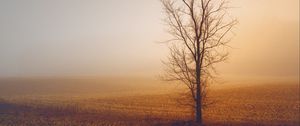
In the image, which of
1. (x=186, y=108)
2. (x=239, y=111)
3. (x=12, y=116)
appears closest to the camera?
(x=12, y=116)

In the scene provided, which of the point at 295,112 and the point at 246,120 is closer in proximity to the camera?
the point at 246,120

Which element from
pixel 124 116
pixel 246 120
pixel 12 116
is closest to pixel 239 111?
pixel 246 120

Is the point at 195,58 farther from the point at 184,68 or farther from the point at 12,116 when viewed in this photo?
the point at 12,116

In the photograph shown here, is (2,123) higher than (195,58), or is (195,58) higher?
(195,58)

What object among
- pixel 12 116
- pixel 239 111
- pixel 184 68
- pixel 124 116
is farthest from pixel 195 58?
pixel 12 116

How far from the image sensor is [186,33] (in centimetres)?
2681

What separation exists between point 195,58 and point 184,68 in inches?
39.2

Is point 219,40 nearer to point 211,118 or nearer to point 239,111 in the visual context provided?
point 211,118

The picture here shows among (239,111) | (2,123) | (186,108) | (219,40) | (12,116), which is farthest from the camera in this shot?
(186,108)

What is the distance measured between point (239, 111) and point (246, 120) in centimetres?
646

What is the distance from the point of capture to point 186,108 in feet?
131

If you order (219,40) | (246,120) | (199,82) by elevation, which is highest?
(219,40)

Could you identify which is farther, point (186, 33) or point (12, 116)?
point (12, 116)

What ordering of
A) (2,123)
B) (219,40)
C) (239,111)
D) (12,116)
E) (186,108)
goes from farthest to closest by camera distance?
(186,108) → (239,111) → (12,116) → (2,123) → (219,40)
